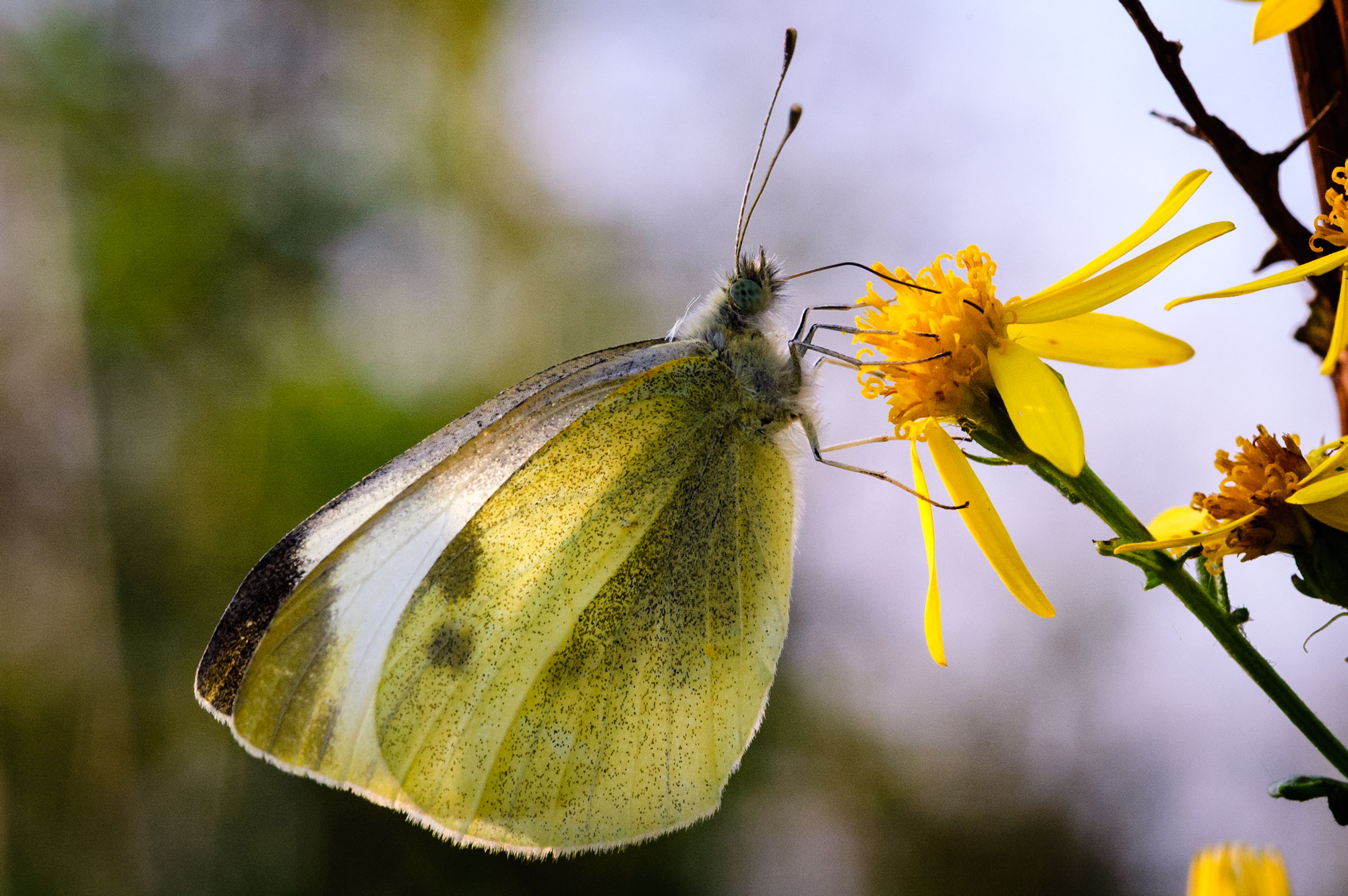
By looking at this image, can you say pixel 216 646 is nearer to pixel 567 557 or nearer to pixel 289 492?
pixel 567 557

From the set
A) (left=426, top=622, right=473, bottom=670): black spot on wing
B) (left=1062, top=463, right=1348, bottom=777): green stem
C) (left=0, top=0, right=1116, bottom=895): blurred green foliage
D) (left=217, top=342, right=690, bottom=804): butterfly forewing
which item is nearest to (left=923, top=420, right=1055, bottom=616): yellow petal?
(left=1062, top=463, right=1348, bottom=777): green stem

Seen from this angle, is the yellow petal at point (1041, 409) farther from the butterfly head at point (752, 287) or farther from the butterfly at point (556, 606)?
the butterfly head at point (752, 287)

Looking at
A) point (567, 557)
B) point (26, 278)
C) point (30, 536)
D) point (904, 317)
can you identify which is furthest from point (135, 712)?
point (904, 317)

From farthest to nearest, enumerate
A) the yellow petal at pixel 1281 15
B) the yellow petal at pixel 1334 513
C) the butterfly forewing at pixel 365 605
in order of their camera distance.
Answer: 1. the butterfly forewing at pixel 365 605
2. the yellow petal at pixel 1334 513
3. the yellow petal at pixel 1281 15

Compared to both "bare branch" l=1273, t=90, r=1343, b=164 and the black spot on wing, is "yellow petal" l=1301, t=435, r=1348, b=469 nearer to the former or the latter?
"bare branch" l=1273, t=90, r=1343, b=164

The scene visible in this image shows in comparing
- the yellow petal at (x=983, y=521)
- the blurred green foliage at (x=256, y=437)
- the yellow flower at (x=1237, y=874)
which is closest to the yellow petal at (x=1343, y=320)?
the yellow petal at (x=983, y=521)

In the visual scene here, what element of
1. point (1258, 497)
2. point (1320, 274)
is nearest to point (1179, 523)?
point (1258, 497)

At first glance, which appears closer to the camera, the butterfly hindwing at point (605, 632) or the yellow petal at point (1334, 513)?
the yellow petal at point (1334, 513)
